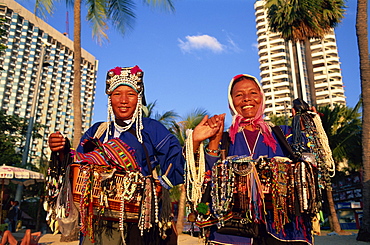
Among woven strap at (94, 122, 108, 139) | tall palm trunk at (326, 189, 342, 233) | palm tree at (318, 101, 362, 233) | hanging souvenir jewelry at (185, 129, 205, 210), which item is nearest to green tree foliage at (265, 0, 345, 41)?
palm tree at (318, 101, 362, 233)

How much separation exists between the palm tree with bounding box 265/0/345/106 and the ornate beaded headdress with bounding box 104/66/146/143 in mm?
12204

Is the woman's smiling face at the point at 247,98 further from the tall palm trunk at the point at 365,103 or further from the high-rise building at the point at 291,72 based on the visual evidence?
the high-rise building at the point at 291,72

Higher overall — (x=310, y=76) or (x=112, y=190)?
(x=310, y=76)

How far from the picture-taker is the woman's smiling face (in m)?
3.03

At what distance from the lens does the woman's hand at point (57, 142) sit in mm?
2537

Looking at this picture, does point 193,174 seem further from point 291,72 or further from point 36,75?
point 291,72

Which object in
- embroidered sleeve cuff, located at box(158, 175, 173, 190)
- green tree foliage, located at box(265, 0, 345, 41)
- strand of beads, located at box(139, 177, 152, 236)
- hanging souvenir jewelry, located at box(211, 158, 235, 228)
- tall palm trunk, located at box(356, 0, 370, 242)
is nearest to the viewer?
strand of beads, located at box(139, 177, 152, 236)

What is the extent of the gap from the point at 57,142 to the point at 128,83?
85 centimetres

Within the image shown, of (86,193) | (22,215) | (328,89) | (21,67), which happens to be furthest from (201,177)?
(21,67)

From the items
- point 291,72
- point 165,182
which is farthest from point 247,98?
point 291,72

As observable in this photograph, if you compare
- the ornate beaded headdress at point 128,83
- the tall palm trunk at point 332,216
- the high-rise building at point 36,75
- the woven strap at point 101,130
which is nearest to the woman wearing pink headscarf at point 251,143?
the ornate beaded headdress at point 128,83

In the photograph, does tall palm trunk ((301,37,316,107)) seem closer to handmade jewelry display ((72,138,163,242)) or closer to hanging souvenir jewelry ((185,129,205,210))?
hanging souvenir jewelry ((185,129,205,210))

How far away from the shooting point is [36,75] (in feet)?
303

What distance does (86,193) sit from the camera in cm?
233
